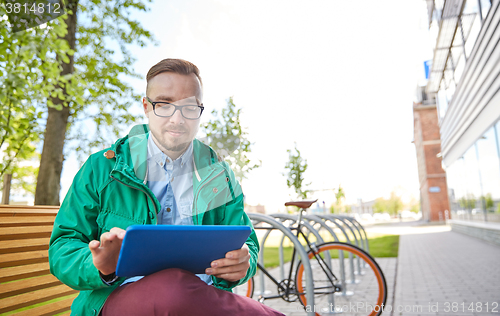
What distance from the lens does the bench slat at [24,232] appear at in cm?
189

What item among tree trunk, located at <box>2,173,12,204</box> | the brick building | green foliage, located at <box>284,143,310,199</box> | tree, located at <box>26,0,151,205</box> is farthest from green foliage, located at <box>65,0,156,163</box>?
the brick building

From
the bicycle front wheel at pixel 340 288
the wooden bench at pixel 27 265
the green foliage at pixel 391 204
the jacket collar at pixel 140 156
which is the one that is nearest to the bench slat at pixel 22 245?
the wooden bench at pixel 27 265

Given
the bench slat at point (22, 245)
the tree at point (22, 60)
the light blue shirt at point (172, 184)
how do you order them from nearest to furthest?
the light blue shirt at point (172, 184) → the bench slat at point (22, 245) → the tree at point (22, 60)

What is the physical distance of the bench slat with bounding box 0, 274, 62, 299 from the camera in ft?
5.75

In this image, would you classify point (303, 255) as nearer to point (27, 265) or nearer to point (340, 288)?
point (340, 288)

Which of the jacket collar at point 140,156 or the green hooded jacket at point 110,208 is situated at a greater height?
the jacket collar at point 140,156

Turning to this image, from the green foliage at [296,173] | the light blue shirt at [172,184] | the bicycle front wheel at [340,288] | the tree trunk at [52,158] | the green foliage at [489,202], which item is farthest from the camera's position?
the green foliage at [296,173]

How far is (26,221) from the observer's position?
6.76 feet

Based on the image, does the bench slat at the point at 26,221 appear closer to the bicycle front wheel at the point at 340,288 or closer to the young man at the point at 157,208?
the young man at the point at 157,208

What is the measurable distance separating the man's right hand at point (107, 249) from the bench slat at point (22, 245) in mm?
1004

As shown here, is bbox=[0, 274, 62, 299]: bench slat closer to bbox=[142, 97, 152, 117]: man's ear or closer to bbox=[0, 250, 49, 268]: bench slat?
bbox=[0, 250, 49, 268]: bench slat

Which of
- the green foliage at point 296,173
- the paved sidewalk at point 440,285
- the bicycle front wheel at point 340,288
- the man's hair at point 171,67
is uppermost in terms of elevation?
the green foliage at point 296,173

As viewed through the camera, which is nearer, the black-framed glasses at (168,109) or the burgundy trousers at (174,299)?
the burgundy trousers at (174,299)

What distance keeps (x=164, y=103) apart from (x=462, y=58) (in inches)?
500
